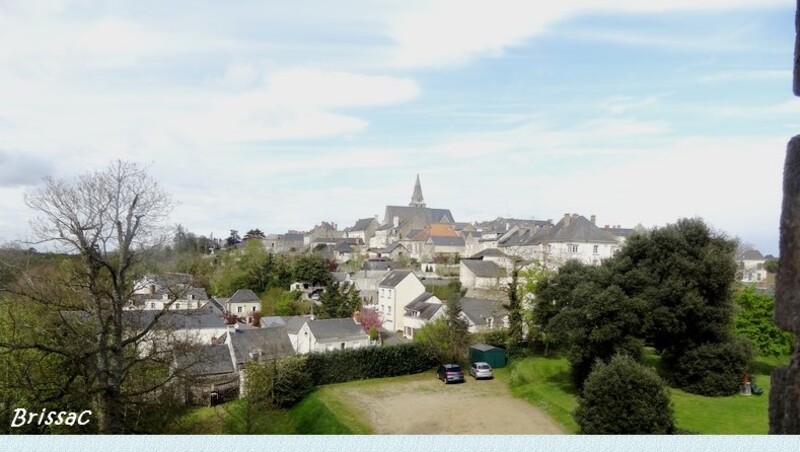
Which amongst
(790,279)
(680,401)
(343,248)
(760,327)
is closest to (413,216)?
(343,248)

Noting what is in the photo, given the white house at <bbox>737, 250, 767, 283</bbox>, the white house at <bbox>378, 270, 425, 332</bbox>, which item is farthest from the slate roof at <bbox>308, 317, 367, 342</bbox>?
the white house at <bbox>737, 250, 767, 283</bbox>

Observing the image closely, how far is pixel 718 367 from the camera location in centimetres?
1232

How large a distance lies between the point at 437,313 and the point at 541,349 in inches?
210

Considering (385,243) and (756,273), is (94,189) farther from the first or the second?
(385,243)

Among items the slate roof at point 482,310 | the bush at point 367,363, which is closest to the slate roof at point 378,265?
the slate roof at point 482,310

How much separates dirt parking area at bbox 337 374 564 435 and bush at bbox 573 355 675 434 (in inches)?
65.8

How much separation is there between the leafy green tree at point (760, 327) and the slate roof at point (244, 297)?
2359cm

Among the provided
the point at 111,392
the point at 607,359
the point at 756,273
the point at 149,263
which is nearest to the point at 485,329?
the point at 607,359

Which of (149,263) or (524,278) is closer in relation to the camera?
(149,263)

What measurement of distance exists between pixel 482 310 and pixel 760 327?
34.2 feet

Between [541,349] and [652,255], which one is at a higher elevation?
[652,255]

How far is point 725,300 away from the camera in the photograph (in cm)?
1268

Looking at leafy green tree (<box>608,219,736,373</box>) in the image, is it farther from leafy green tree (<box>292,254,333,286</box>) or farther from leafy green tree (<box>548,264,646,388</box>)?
leafy green tree (<box>292,254,333,286</box>)
